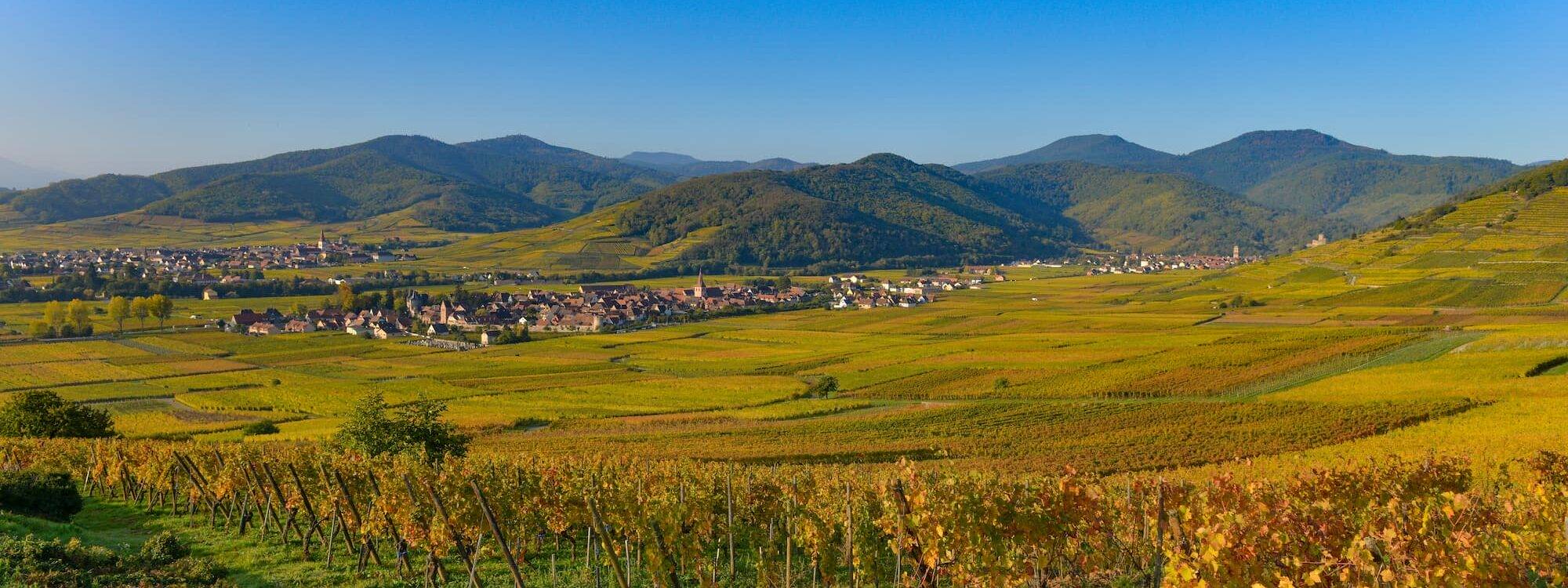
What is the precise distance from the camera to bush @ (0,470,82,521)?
1878 centimetres

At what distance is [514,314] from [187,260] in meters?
97.5

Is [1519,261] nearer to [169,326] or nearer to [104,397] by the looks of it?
[104,397]

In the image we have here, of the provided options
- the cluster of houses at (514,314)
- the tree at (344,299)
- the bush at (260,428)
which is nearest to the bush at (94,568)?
the bush at (260,428)

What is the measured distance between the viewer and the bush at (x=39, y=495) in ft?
61.6

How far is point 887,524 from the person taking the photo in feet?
37.6

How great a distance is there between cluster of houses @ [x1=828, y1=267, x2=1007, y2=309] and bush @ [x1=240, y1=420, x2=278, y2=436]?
82.4 metres

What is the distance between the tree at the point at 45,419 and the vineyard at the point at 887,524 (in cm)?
1737

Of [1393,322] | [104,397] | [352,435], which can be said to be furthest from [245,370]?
[1393,322]

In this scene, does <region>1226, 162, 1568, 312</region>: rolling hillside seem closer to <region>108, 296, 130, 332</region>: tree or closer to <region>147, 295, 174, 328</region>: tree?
<region>147, 295, 174, 328</region>: tree

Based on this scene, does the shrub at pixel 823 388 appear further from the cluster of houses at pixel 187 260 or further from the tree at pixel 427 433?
the cluster of houses at pixel 187 260

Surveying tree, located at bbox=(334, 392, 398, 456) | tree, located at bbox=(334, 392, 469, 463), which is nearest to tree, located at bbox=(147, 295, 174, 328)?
tree, located at bbox=(334, 392, 469, 463)

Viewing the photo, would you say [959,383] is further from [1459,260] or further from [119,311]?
[119,311]

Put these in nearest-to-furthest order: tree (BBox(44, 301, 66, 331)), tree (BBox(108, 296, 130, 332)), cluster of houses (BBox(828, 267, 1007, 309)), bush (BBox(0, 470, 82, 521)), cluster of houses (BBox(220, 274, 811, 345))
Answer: bush (BBox(0, 470, 82, 521))
tree (BBox(44, 301, 66, 331))
tree (BBox(108, 296, 130, 332))
cluster of houses (BBox(220, 274, 811, 345))
cluster of houses (BBox(828, 267, 1007, 309))

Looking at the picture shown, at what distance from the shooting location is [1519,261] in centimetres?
8988
